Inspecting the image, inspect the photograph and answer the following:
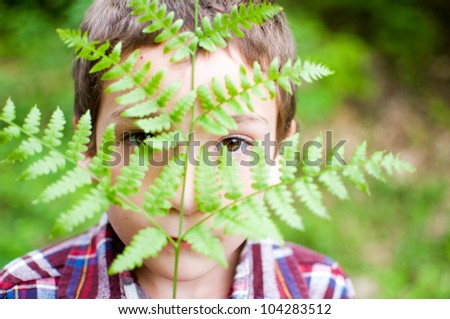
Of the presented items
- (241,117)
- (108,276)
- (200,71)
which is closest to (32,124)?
(200,71)

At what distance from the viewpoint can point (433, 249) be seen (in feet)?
14.2

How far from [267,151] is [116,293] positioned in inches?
31.9

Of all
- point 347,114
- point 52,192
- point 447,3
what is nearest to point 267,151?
point 52,192

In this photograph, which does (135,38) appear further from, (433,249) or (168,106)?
(433,249)

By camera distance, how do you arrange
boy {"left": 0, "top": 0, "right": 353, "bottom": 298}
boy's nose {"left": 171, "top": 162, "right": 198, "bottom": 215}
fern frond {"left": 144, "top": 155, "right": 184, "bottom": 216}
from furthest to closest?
boy {"left": 0, "top": 0, "right": 353, "bottom": 298} → boy's nose {"left": 171, "top": 162, "right": 198, "bottom": 215} → fern frond {"left": 144, "top": 155, "right": 184, "bottom": 216}

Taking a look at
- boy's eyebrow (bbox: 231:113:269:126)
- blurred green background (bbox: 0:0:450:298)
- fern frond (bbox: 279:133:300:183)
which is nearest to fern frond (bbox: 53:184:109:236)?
fern frond (bbox: 279:133:300:183)

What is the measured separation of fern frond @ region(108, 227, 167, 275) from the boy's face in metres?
0.24

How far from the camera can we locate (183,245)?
1741mm

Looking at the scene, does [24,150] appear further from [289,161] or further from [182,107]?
[289,161]

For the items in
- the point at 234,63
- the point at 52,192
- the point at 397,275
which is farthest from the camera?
the point at 397,275

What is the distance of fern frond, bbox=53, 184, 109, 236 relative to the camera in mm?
1192

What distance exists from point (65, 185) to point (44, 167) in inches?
3.0

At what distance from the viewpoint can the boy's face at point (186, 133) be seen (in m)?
1.54

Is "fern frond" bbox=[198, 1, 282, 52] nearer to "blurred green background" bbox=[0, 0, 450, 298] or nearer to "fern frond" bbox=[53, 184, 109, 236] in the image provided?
"fern frond" bbox=[53, 184, 109, 236]
